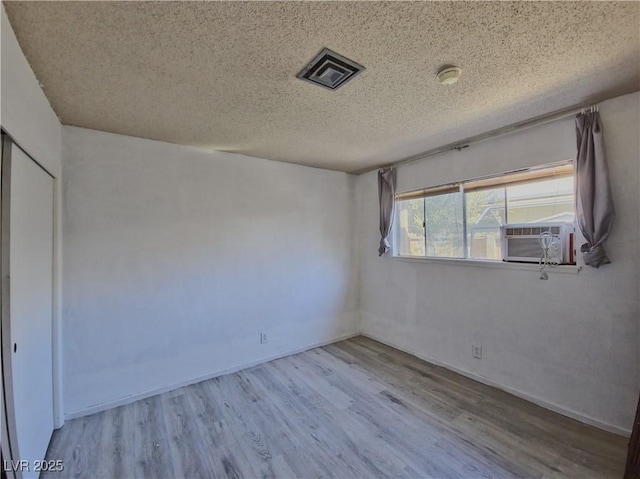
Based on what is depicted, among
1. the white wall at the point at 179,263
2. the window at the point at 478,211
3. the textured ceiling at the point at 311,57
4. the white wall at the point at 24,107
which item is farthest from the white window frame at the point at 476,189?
the white wall at the point at 24,107

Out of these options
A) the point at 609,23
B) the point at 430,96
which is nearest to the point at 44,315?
the point at 430,96

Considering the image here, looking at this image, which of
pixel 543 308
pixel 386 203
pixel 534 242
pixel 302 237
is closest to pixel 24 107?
pixel 302 237

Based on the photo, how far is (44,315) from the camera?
195 cm

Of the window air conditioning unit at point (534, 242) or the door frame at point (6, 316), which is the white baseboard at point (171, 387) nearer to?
the door frame at point (6, 316)

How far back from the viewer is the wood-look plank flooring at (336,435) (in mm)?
1765

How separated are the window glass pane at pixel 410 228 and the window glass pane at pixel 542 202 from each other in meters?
0.98

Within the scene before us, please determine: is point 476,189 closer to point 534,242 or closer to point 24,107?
point 534,242

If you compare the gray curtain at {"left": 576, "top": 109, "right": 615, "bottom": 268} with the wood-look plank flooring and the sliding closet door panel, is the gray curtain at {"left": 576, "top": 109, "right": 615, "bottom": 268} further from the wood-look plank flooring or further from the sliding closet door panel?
the sliding closet door panel

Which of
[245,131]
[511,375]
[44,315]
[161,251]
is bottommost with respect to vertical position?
[511,375]

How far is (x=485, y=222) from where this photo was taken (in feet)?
9.15

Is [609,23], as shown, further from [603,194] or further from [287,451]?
[287,451]

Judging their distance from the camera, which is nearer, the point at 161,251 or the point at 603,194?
the point at 603,194

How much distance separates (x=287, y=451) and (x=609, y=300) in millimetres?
2500

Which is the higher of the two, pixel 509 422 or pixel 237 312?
pixel 237 312
